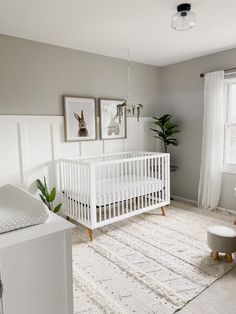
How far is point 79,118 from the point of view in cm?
335

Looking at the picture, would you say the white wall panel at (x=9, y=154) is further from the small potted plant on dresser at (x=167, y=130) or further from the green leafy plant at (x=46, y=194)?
the small potted plant on dresser at (x=167, y=130)

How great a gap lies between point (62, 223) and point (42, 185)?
7.05 ft

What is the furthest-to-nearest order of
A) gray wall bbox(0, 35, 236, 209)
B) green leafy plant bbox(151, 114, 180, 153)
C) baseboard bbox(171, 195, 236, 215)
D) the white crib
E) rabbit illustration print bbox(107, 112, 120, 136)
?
green leafy plant bbox(151, 114, 180, 153) → rabbit illustration print bbox(107, 112, 120, 136) → baseboard bbox(171, 195, 236, 215) → gray wall bbox(0, 35, 236, 209) → the white crib

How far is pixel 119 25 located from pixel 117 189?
181 centimetres

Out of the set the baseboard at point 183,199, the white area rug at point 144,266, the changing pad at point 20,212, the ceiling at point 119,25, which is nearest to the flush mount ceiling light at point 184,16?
the ceiling at point 119,25

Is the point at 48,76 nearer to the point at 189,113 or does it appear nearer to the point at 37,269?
the point at 189,113

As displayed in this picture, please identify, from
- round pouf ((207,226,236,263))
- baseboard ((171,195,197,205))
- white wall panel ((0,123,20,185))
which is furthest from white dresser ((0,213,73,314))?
baseboard ((171,195,197,205))

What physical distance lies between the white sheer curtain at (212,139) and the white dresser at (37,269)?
304 centimetres

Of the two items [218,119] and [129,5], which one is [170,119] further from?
[129,5]

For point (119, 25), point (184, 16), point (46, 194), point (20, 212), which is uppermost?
point (119, 25)

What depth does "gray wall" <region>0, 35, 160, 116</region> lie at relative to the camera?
2.78 m

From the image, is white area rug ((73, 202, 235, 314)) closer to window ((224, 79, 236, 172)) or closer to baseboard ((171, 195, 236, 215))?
baseboard ((171, 195, 236, 215))

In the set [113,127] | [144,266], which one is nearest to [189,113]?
[113,127]

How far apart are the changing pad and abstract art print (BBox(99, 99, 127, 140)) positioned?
103 inches
